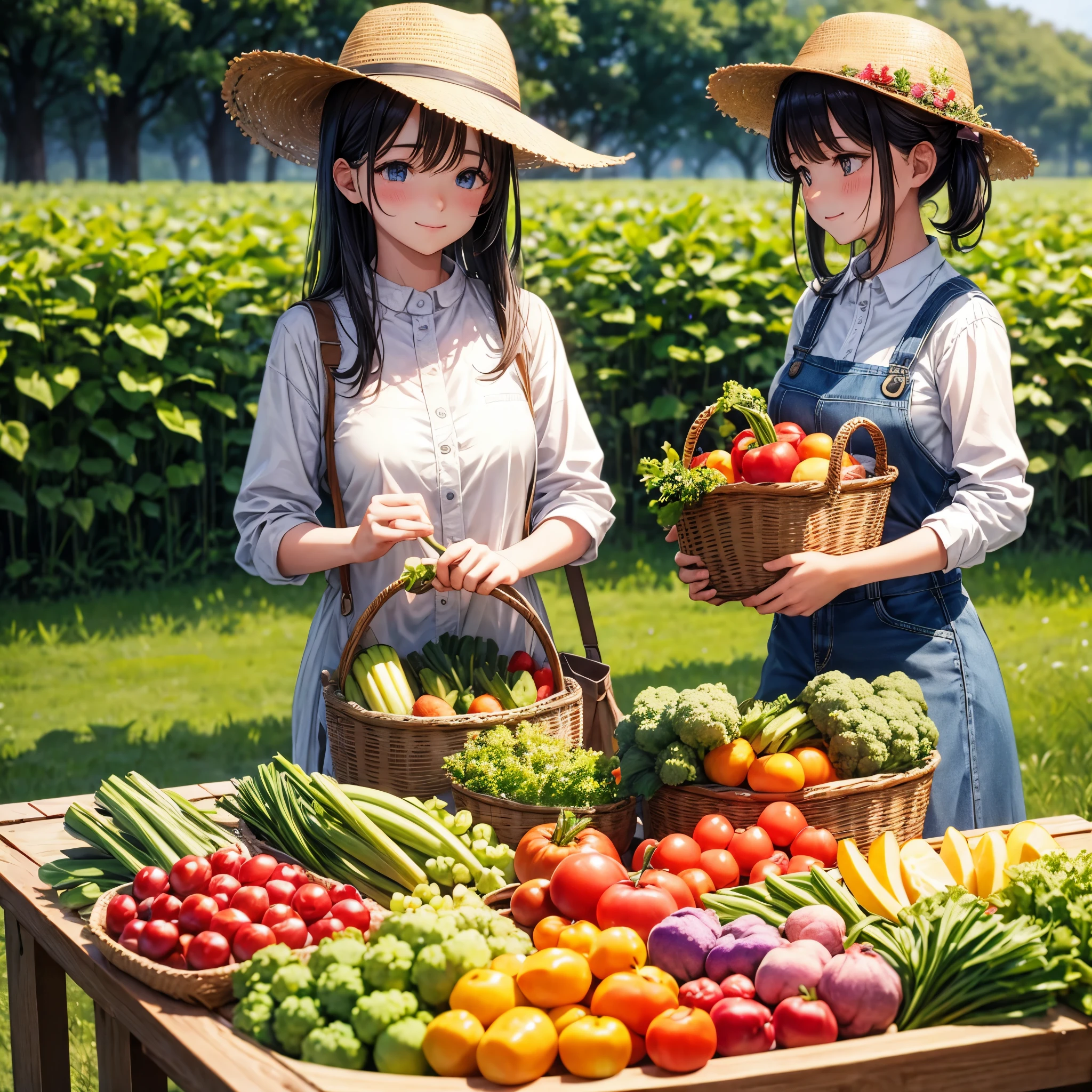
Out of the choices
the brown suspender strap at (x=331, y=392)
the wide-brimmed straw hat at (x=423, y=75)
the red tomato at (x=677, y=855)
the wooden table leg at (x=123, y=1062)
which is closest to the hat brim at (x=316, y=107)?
the wide-brimmed straw hat at (x=423, y=75)

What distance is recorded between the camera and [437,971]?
181 centimetres

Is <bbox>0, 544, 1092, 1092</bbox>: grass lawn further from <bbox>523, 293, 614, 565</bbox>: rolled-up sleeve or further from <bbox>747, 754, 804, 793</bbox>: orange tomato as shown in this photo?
<bbox>747, 754, 804, 793</bbox>: orange tomato

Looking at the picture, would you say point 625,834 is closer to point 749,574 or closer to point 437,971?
point 749,574

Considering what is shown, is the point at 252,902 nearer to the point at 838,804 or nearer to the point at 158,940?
the point at 158,940

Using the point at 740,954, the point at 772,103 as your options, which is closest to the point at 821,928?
the point at 740,954

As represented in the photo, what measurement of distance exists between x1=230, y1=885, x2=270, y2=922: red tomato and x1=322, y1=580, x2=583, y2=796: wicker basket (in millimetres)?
490

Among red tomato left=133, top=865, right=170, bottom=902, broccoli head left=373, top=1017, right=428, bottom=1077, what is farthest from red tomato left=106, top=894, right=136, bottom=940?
broccoli head left=373, top=1017, right=428, bottom=1077

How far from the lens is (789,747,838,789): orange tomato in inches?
92.4

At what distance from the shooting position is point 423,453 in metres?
2.76

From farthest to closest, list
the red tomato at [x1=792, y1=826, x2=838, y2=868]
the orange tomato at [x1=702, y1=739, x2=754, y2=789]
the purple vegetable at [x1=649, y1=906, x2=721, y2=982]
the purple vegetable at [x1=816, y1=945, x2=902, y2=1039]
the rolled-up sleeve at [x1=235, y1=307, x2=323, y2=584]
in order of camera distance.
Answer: the rolled-up sleeve at [x1=235, y1=307, x2=323, y2=584]
the orange tomato at [x1=702, y1=739, x2=754, y2=789]
the red tomato at [x1=792, y1=826, x2=838, y2=868]
the purple vegetable at [x1=649, y1=906, x2=721, y2=982]
the purple vegetable at [x1=816, y1=945, x2=902, y2=1039]

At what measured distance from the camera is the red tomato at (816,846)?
2.26 meters

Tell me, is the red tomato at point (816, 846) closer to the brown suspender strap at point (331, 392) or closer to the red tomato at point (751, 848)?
the red tomato at point (751, 848)

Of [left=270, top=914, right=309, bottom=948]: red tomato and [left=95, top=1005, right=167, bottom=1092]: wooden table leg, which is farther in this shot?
[left=95, top=1005, right=167, bottom=1092]: wooden table leg

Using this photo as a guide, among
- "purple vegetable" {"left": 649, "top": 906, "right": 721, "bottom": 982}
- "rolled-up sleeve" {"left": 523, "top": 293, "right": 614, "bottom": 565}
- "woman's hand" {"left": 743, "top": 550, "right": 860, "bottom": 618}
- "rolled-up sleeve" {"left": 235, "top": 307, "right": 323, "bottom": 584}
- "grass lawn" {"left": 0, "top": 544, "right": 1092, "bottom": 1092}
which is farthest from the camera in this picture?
"grass lawn" {"left": 0, "top": 544, "right": 1092, "bottom": 1092}
